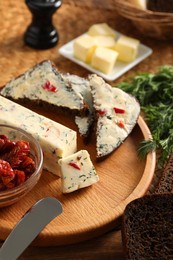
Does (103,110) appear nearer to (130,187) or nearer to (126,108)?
(126,108)

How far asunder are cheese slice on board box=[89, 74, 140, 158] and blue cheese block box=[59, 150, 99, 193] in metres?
0.19

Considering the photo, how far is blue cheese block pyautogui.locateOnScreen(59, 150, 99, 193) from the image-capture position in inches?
104

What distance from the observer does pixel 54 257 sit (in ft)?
8.35

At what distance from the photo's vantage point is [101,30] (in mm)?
4098

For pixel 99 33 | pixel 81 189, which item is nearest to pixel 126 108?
pixel 81 189

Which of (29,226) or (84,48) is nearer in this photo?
(29,226)

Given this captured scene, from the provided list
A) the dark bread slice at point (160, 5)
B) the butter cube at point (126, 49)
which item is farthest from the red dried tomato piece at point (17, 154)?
the dark bread slice at point (160, 5)

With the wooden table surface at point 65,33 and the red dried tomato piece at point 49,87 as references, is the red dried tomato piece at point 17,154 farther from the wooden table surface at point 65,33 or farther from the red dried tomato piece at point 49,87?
the wooden table surface at point 65,33

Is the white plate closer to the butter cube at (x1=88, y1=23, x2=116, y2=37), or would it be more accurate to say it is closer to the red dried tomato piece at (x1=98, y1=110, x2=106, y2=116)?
the butter cube at (x1=88, y1=23, x2=116, y2=37)

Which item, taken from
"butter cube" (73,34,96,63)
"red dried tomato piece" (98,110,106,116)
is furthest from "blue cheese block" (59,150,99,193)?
"butter cube" (73,34,96,63)

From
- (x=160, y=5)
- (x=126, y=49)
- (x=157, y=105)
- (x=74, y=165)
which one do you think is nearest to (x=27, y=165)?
(x=74, y=165)

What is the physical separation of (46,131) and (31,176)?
345 mm

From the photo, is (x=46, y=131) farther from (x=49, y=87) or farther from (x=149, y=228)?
(x=149, y=228)

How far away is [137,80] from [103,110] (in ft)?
2.01
